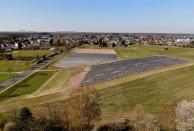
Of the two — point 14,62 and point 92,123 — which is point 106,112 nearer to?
point 92,123

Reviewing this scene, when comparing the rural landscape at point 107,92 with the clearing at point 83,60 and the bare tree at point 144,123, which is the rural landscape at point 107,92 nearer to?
the bare tree at point 144,123

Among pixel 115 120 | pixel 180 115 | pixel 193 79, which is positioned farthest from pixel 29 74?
pixel 180 115

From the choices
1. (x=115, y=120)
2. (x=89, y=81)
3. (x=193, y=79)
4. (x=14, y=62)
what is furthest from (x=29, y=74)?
(x=115, y=120)

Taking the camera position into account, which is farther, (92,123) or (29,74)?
(29,74)

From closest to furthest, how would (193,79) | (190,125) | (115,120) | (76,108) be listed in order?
(190,125), (76,108), (115,120), (193,79)

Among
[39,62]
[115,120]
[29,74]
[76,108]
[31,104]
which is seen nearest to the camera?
[76,108]

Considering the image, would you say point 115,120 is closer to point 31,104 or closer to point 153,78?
point 31,104

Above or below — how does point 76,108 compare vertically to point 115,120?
above

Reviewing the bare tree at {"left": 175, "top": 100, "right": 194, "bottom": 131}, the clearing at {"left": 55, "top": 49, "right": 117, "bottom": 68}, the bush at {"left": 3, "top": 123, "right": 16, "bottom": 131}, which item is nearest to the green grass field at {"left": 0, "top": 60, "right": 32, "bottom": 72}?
the clearing at {"left": 55, "top": 49, "right": 117, "bottom": 68}
